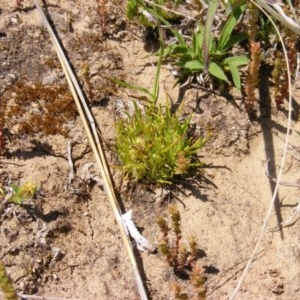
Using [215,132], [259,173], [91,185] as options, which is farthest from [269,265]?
[91,185]

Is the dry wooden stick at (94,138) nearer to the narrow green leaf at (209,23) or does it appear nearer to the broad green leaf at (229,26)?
the narrow green leaf at (209,23)

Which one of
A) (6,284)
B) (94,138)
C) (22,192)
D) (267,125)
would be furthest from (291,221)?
(6,284)

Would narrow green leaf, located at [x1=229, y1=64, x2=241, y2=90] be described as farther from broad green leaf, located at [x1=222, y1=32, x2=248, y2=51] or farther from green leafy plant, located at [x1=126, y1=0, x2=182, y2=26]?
green leafy plant, located at [x1=126, y1=0, x2=182, y2=26]

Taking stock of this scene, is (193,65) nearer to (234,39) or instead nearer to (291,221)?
(234,39)

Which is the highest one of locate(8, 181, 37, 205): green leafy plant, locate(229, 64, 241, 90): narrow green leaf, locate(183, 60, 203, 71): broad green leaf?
locate(183, 60, 203, 71): broad green leaf

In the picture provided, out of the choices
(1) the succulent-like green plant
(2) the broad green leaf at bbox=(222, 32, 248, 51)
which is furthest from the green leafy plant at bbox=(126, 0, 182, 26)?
(1) the succulent-like green plant

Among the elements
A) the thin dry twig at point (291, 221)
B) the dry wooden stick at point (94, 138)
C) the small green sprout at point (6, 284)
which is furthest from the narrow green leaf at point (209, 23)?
the small green sprout at point (6, 284)
